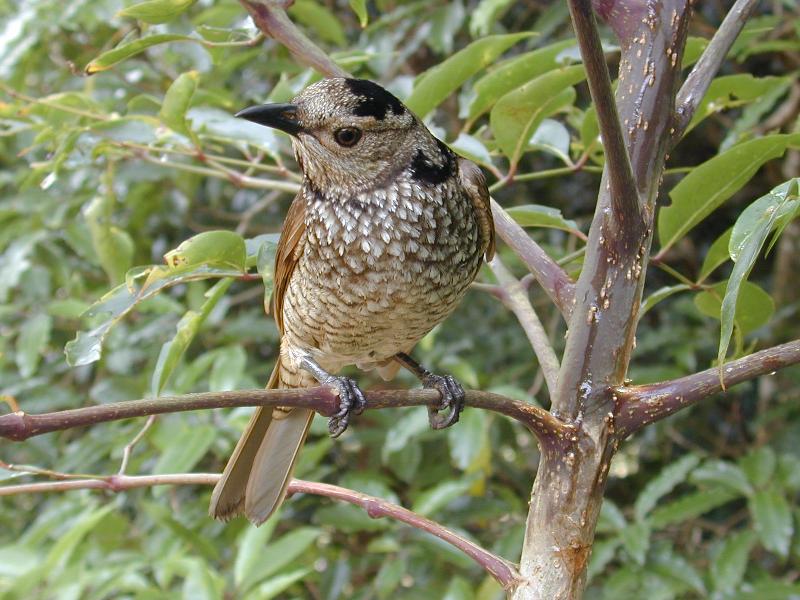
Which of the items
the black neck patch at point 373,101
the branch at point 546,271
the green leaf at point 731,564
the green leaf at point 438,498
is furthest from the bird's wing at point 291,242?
the green leaf at point 731,564

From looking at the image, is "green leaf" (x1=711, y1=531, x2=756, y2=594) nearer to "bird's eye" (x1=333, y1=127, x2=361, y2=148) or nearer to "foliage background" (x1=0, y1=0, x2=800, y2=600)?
"foliage background" (x1=0, y1=0, x2=800, y2=600)

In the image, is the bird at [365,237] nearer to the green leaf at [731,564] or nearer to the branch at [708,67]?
the branch at [708,67]

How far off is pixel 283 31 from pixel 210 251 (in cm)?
38

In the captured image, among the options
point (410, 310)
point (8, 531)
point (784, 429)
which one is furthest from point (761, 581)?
point (8, 531)

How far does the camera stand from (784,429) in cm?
309

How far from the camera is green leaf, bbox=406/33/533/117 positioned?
1.68 m

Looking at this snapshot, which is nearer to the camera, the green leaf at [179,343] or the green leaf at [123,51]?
the green leaf at [179,343]

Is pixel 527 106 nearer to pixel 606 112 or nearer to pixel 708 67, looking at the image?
pixel 708 67

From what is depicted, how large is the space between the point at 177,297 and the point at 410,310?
201cm

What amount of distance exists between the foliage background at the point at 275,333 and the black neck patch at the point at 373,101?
92 millimetres

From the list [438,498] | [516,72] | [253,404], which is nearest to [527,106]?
[516,72]

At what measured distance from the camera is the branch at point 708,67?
1.21 metres

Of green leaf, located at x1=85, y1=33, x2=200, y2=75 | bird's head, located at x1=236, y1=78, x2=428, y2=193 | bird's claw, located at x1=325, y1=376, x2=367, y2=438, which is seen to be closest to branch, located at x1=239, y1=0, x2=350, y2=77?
bird's head, located at x1=236, y1=78, x2=428, y2=193

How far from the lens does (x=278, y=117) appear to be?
5.22 feet
